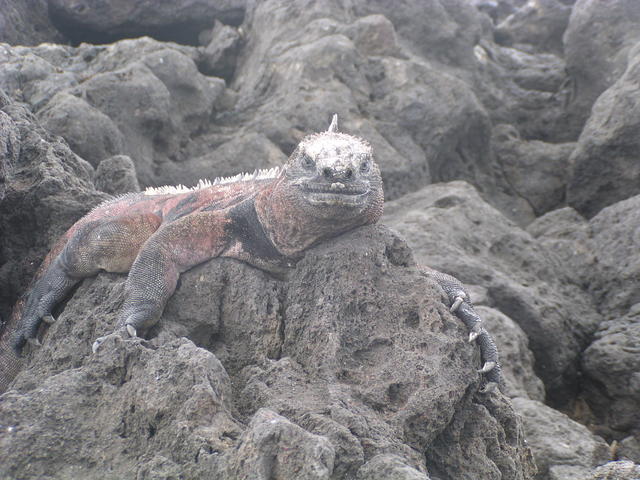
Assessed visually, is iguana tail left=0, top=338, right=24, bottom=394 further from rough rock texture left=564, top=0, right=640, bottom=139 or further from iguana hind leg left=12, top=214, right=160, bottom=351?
rough rock texture left=564, top=0, right=640, bottom=139

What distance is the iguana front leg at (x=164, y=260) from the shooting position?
311 centimetres

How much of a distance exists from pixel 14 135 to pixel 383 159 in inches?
154

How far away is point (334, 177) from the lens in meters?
3.01

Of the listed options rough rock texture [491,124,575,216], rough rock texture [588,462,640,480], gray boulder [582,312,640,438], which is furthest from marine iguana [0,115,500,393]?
rough rock texture [491,124,575,216]

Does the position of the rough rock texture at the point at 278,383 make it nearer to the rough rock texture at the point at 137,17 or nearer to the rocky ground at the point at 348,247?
the rocky ground at the point at 348,247

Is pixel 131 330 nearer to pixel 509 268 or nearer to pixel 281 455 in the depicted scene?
pixel 281 455

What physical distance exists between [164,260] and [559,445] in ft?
7.96

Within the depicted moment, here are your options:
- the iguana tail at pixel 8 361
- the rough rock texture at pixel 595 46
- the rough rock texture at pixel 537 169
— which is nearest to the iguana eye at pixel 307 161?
the iguana tail at pixel 8 361

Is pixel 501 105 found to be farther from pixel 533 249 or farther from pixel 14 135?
pixel 14 135

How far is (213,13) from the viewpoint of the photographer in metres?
9.48

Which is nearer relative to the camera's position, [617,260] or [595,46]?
[617,260]

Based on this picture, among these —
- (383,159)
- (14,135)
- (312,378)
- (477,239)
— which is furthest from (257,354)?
(383,159)

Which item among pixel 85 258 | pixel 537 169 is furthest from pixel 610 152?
pixel 85 258

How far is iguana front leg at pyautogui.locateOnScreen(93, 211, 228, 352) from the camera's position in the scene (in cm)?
311
